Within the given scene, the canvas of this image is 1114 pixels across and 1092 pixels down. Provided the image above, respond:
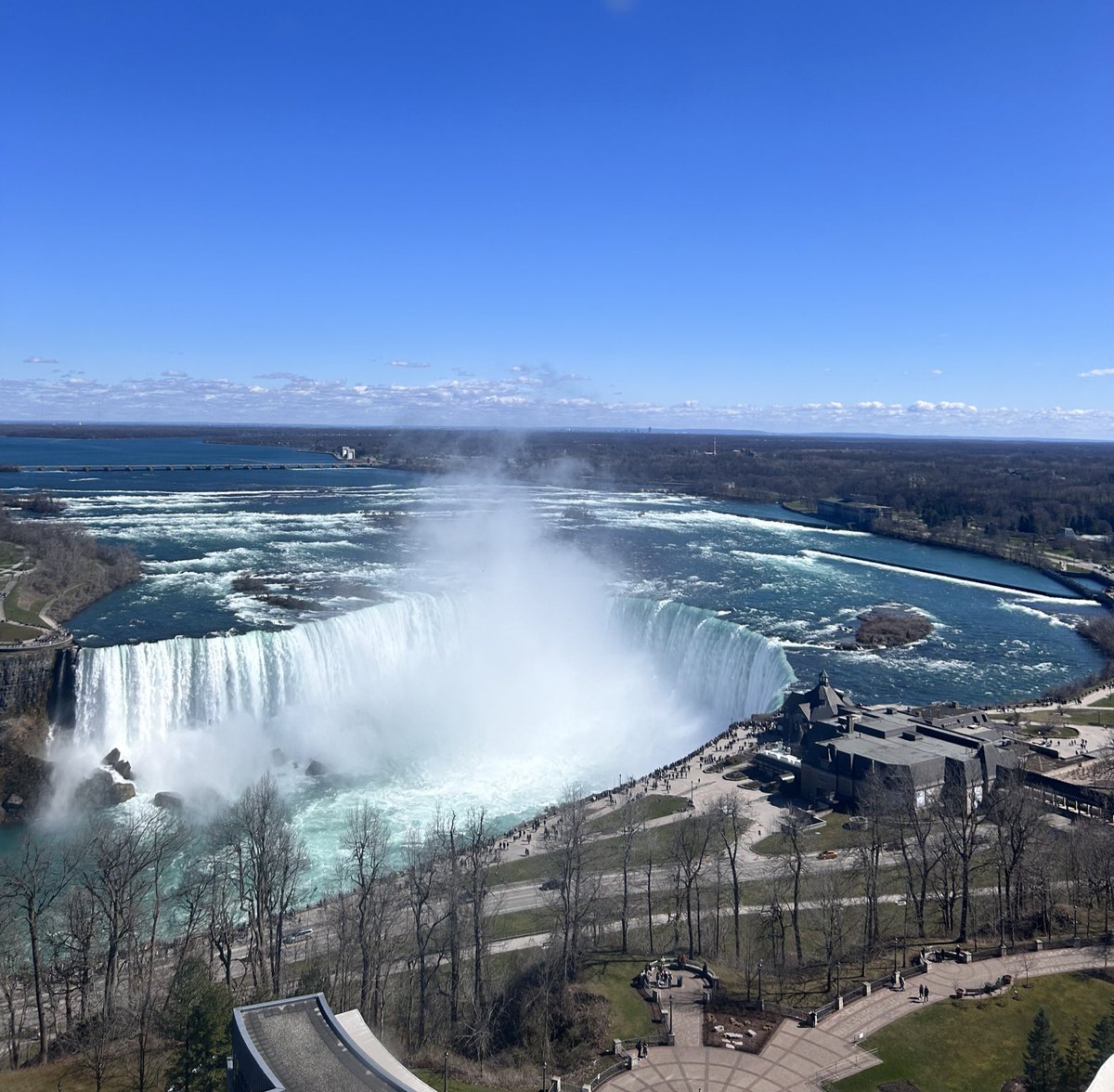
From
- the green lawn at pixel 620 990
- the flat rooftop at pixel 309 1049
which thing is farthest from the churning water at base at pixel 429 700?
the flat rooftop at pixel 309 1049

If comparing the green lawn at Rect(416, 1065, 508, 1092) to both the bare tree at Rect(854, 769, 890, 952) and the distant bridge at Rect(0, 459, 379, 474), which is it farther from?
the distant bridge at Rect(0, 459, 379, 474)

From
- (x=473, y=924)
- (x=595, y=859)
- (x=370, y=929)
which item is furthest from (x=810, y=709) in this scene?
(x=370, y=929)

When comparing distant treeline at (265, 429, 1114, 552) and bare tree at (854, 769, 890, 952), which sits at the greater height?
distant treeline at (265, 429, 1114, 552)

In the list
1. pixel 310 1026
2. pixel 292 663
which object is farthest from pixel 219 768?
pixel 310 1026

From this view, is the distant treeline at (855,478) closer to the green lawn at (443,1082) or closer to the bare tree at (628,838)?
the bare tree at (628,838)

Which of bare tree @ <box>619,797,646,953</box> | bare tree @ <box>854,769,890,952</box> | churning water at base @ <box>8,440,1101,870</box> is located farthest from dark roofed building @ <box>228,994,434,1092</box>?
churning water at base @ <box>8,440,1101,870</box>
